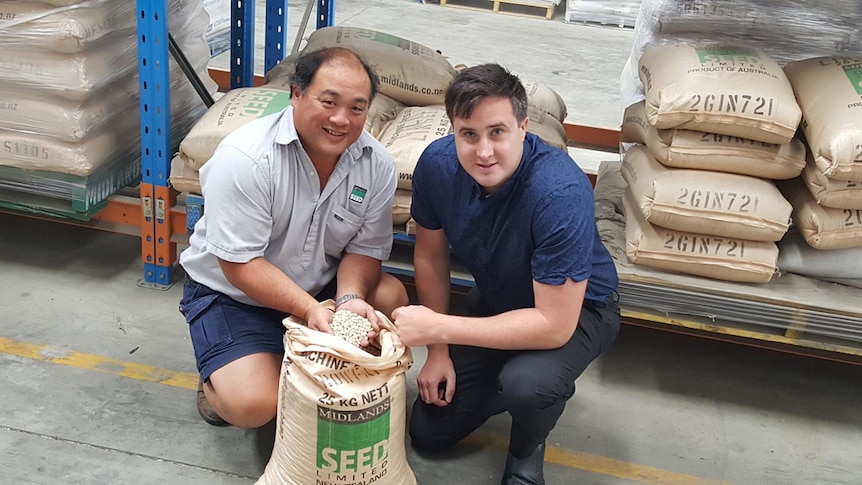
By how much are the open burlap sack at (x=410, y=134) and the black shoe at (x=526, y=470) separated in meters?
1.10

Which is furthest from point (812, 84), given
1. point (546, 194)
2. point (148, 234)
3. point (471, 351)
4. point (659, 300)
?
point (148, 234)

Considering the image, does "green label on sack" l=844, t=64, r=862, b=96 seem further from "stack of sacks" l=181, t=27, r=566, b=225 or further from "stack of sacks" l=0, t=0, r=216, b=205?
"stack of sacks" l=0, t=0, r=216, b=205

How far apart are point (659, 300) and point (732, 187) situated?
0.49m

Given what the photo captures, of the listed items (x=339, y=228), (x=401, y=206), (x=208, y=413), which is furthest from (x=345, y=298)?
(x=401, y=206)

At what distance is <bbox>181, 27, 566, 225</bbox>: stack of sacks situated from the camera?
3195 millimetres

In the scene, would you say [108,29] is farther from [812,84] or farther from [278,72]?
A: [812,84]

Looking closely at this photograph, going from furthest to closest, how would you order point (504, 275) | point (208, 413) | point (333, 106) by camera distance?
point (208, 413)
point (504, 275)
point (333, 106)

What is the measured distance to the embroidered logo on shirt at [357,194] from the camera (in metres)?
2.55

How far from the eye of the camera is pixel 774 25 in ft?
11.5

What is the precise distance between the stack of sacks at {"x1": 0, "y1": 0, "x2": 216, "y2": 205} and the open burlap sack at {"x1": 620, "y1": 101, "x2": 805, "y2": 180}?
89.6 inches

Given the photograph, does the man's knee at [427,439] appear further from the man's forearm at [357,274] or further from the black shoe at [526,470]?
the man's forearm at [357,274]

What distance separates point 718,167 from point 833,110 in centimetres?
42

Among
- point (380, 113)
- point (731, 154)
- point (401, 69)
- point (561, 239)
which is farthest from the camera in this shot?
point (401, 69)

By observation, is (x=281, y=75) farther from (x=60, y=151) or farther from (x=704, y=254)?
(x=704, y=254)
